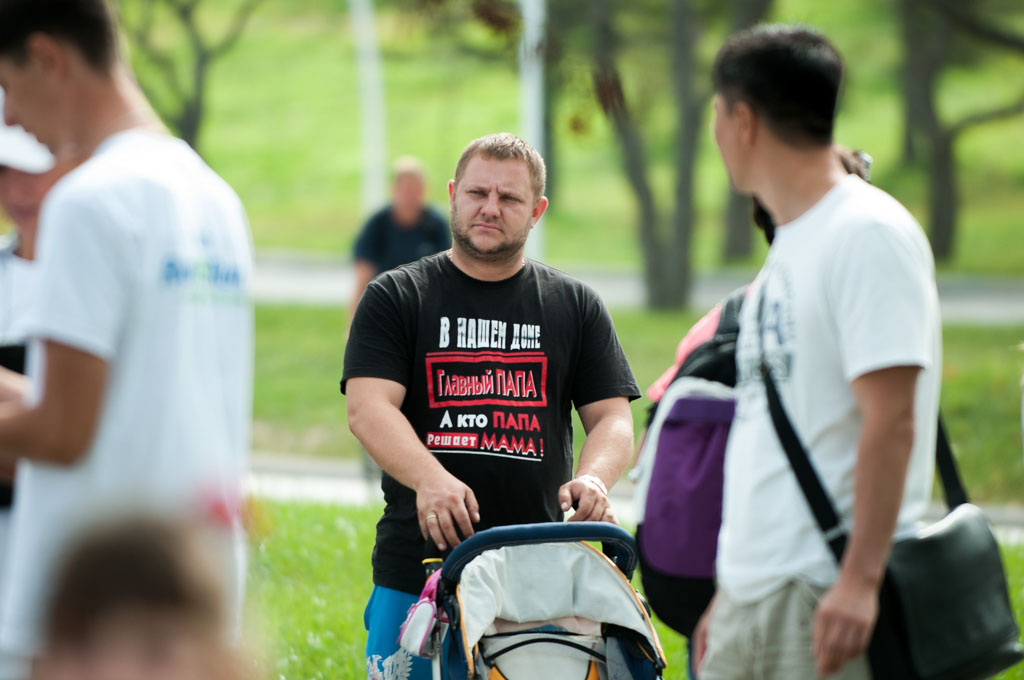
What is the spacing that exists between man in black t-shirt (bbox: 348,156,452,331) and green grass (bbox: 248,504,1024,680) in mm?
2389

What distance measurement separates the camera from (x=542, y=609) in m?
3.45

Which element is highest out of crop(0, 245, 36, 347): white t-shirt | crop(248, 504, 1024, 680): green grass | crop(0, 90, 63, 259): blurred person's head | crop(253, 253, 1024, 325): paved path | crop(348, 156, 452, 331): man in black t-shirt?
crop(253, 253, 1024, 325): paved path

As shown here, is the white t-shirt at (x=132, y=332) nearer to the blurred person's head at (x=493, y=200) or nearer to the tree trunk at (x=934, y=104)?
the blurred person's head at (x=493, y=200)

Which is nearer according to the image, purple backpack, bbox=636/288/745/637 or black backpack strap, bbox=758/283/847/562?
black backpack strap, bbox=758/283/847/562

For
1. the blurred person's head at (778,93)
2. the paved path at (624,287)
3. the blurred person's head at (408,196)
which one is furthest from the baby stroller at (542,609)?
the paved path at (624,287)

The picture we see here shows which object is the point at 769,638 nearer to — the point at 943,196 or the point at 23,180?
the point at 23,180

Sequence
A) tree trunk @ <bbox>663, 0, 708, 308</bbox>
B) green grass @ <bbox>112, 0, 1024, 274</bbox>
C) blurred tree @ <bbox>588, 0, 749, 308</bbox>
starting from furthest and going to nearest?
green grass @ <bbox>112, 0, 1024, 274</bbox> → tree trunk @ <bbox>663, 0, 708, 308</bbox> → blurred tree @ <bbox>588, 0, 749, 308</bbox>

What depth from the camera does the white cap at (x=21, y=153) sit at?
10.5ft

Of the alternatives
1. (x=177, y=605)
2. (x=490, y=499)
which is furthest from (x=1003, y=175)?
(x=177, y=605)

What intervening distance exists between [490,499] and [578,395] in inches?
18.6

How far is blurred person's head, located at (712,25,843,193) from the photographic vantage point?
8.92 ft

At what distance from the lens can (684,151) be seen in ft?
70.1

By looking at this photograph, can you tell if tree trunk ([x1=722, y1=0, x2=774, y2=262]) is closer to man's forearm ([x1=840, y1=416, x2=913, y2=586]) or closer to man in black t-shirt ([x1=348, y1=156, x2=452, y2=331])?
man in black t-shirt ([x1=348, y1=156, x2=452, y2=331])

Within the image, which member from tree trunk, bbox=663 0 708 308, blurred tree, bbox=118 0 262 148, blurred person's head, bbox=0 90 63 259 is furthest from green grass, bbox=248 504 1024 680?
blurred tree, bbox=118 0 262 148
